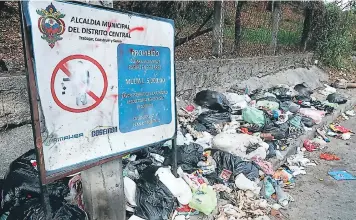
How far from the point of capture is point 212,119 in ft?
15.7

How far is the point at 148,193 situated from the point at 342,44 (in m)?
10.8

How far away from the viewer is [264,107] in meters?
5.43

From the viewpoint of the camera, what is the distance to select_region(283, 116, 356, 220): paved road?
3.19 meters


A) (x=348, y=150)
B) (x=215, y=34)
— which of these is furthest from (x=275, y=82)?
(x=348, y=150)

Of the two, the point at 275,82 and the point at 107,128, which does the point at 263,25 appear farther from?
the point at 107,128

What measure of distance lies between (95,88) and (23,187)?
1.00m

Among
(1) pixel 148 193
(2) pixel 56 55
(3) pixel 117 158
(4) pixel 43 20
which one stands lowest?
(1) pixel 148 193

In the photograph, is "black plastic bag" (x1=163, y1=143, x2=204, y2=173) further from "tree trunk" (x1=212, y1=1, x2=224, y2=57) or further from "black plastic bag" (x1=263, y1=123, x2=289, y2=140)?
"tree trunk" (x1=212, y1=1, x2=224, y2=57)

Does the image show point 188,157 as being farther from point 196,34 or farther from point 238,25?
point 238,25

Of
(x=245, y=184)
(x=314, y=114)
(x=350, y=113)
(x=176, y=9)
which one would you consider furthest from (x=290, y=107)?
(x=245, y=184)

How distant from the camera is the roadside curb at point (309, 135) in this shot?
413 cm

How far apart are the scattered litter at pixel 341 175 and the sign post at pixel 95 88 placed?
2.67 metres

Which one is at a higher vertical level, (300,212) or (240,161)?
(240,161)

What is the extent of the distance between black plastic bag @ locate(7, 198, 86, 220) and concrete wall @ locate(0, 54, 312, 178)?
0.99 m
